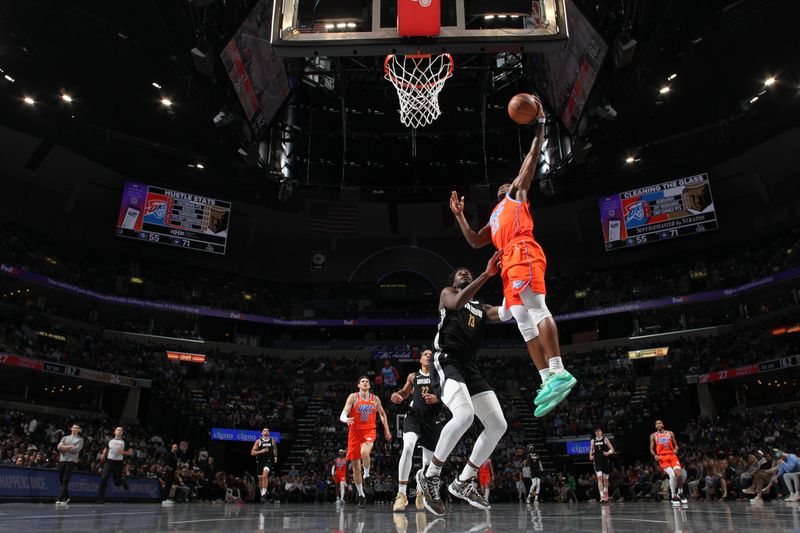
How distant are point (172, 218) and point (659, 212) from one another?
2493cm

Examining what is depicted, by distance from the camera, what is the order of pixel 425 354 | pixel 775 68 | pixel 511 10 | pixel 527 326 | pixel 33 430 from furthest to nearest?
pixel 775 68 < pixel 33 430 < pixel 425 354 < pixel 511 10 < pixel 527 326

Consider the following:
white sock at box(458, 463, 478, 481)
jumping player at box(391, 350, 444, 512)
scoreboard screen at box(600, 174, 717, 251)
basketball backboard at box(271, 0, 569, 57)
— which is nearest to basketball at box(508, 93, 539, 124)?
basketball backboard at box(271, 0, 569, 57)

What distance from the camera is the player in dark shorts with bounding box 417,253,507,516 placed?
20.0 ft

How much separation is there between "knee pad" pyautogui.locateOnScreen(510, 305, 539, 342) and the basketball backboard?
383 cm

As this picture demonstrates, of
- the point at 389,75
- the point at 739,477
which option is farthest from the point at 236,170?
the point at 739,477

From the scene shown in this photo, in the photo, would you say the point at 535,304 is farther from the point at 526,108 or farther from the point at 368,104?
the point at 368,104

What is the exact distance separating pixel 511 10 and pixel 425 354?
5190 mm

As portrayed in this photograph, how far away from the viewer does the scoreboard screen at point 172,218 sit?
94.8 feet

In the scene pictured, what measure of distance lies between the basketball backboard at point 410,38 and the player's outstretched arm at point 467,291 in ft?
10.5

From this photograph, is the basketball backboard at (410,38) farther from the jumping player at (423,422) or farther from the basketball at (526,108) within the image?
the jumping player at (423,422)

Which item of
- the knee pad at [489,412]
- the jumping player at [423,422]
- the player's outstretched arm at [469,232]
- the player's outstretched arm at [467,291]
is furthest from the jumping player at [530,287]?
the jumping player at [423,422]

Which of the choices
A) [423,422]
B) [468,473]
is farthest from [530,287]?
[423,422]

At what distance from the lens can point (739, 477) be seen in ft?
52.6

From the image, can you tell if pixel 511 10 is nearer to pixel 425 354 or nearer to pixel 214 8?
pixel 425 354
